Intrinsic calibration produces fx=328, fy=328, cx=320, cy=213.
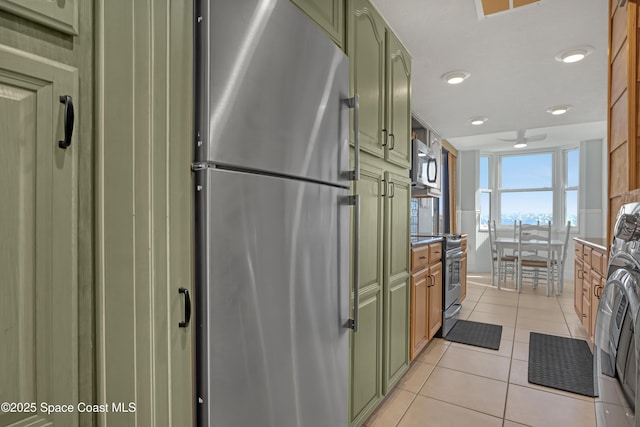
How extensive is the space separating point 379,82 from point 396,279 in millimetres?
1166

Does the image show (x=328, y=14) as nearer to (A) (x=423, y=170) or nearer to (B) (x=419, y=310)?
(A) (x=423, y=170)

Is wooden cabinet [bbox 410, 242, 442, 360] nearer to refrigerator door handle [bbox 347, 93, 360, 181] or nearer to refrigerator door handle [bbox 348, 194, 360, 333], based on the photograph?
refrigerator door handle [bbox 348, 194, 360, 333]

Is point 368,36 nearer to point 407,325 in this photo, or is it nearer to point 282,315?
point 282,315

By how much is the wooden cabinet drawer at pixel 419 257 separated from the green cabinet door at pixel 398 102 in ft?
2.02

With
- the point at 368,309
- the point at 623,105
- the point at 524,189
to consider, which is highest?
the point at 623,105

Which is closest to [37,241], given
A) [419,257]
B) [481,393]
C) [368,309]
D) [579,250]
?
[368,309]

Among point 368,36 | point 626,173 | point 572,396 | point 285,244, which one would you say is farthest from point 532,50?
point 285,244

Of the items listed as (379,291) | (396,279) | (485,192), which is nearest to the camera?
A: (379,291)

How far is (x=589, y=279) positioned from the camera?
2.78 metres

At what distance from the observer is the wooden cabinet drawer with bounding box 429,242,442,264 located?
2740mm

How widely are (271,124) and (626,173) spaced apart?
5.90ft

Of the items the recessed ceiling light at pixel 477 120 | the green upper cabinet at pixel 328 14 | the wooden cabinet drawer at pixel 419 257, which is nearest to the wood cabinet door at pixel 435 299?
the wooden cabinet drawer at pixel 419 257

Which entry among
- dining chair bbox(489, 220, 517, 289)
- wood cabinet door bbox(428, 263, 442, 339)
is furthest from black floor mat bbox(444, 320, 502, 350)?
dining chair bbox(489, 220, 517, 289)

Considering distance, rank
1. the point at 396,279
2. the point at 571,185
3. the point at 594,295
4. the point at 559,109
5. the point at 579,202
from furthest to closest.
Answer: the point at 571,185 < the point at 579,202 < the point at 559,109 < the point at 594,295 < the point at 396,279
